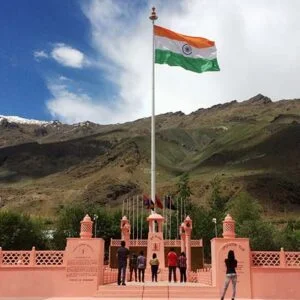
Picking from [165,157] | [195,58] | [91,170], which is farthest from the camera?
[165,157]

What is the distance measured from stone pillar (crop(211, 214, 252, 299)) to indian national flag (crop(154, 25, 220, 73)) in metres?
12.7

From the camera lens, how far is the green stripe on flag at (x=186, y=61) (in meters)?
28.2

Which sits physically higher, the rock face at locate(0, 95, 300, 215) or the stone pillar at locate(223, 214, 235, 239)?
the rock face at locate(0, 95, 300, 215)

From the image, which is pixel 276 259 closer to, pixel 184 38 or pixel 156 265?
pixel 156 265

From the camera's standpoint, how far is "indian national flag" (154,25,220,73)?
1115 inches

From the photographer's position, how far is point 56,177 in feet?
542

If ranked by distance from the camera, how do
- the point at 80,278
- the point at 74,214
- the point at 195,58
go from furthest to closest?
the point at 74,214, the point at 195,58, the point at 80,278

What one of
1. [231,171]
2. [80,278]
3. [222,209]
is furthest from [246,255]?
[231,171]

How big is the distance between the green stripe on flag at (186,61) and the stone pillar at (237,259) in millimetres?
12550

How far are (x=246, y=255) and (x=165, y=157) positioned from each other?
174414 mm

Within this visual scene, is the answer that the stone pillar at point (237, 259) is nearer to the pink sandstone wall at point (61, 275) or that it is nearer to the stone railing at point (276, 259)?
the stone railing at point (276, 259)

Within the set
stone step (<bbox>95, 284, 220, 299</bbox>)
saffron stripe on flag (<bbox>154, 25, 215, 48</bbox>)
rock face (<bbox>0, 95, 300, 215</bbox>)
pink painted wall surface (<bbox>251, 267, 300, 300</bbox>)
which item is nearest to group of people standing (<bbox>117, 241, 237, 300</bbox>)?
stone step (<bbox>95, 284, 220, 299</bbox>)

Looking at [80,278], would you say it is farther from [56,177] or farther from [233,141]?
[233,141]

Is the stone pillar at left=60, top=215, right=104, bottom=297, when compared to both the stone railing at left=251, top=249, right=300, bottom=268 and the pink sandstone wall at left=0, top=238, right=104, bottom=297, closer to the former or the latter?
the pink sandstone wall at left=0, top=238, right=104, bottom=297
